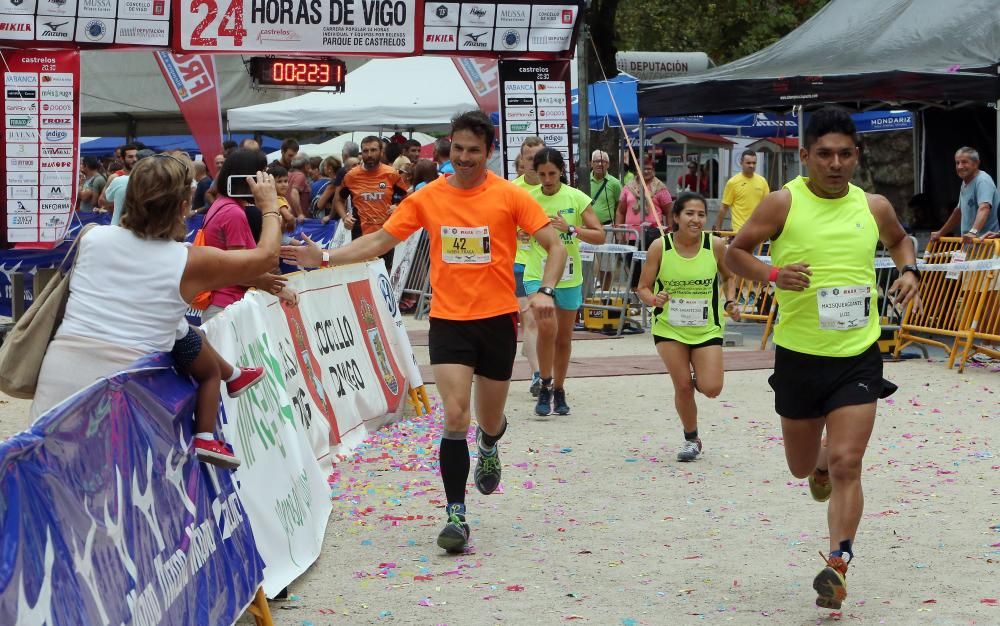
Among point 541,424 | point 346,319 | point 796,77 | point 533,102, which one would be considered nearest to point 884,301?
point 796,77

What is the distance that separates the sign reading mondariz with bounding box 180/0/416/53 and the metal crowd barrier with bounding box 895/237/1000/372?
570 centimetres

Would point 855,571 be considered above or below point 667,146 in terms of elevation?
below

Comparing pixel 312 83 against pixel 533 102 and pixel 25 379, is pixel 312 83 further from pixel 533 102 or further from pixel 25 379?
pixel 25 379

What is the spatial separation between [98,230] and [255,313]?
6.59 feet

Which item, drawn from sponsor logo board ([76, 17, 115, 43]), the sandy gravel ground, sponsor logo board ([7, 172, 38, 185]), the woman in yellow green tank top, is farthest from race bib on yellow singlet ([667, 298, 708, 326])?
sponsor logo board ([7, 172, 38, 185])

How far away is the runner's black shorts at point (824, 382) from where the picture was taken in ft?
18.6

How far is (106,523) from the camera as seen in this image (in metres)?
4.12

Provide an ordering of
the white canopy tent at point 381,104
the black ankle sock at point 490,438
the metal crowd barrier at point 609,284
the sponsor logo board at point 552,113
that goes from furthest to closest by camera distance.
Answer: the white canopy tent at point 381,104, the metal crowd barrier at point 609,284, the sponsor logo board at point 552,113, the black ankle sock at point 490,438

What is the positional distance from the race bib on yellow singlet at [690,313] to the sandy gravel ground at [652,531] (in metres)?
0.87

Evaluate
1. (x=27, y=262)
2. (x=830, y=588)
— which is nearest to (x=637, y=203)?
(x=27, y=262)

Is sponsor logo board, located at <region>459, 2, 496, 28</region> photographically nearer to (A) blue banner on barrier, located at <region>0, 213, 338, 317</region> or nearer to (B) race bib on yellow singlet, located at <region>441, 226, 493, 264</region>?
(A) blue banner on barrier, located at <region>0, 213, 338, 317</region>

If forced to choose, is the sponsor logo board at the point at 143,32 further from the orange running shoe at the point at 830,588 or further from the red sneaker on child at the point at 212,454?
the orange running shoe at the point at 830,588

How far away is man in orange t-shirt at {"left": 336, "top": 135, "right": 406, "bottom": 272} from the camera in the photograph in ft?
55.5

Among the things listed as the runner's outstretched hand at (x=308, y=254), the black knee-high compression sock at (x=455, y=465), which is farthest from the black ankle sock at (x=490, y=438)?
the runner's outstretched hand at (x=308, y=254)
